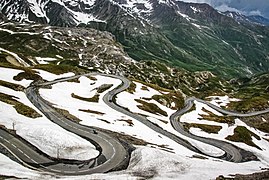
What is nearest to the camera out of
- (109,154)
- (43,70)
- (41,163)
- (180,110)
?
(41,163)

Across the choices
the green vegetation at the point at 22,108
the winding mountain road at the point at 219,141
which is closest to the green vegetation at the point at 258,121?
the winding mountain road at the point at 219,141

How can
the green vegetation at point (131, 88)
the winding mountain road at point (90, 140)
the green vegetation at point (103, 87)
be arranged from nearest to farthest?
the winding mountain road at point (90, 140) → the green vegetation at point (103, 87) → the green vegetation at point (131, 88)

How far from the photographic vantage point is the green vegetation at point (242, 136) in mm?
120819

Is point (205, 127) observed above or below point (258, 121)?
below

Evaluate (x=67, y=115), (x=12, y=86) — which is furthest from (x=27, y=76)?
(x=67, y=115)

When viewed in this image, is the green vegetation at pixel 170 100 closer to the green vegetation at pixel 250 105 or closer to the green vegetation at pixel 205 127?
the green vegetation at pixel 205 127

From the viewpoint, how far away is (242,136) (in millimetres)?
125438

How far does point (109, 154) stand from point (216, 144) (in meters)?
52.9

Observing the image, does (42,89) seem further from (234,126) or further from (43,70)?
(234,126)

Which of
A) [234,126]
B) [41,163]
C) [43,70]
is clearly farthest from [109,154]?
[43,70]

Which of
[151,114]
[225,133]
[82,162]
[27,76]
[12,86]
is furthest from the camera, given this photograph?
[27,76]

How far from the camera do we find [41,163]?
56781 mm

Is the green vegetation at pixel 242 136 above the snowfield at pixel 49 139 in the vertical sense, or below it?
below

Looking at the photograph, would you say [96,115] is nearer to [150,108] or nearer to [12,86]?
[12,86]
